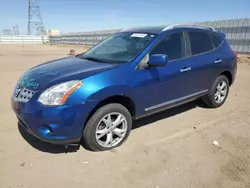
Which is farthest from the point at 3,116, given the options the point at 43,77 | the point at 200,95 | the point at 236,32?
the point at 236,32

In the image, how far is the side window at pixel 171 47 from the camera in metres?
3.97

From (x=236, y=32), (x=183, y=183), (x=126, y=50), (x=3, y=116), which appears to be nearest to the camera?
(x=183, y=183)

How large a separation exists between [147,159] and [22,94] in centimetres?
187

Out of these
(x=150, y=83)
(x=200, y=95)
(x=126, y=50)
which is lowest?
(x=200, y=95)

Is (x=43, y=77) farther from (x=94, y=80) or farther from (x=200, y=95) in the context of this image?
(x=200, y=95)

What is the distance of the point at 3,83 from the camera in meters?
7.56

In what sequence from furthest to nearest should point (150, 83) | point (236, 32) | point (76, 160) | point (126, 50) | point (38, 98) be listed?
point (236, 32) < point (126, 50) < point (150, 83) < point (76, 160) < point (38, 98)

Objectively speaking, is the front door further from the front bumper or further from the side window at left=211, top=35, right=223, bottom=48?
the side window at left=211, top=35, right=223, bottom=48

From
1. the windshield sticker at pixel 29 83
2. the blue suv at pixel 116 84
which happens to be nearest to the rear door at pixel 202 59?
the blue suv at pixel 116 84

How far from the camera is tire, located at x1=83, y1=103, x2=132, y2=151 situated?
3.27 metres

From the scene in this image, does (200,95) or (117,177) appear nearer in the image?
(117,177)

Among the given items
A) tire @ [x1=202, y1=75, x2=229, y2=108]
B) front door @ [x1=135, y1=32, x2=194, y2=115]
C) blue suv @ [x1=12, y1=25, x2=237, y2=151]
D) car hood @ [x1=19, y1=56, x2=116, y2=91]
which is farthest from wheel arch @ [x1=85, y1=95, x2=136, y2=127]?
tire @ [x1=202, y1=75, x2=229, y2=108]

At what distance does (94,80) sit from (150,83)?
0.94m

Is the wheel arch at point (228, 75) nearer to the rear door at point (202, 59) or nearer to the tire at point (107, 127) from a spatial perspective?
the rear door at point (202, 59)
